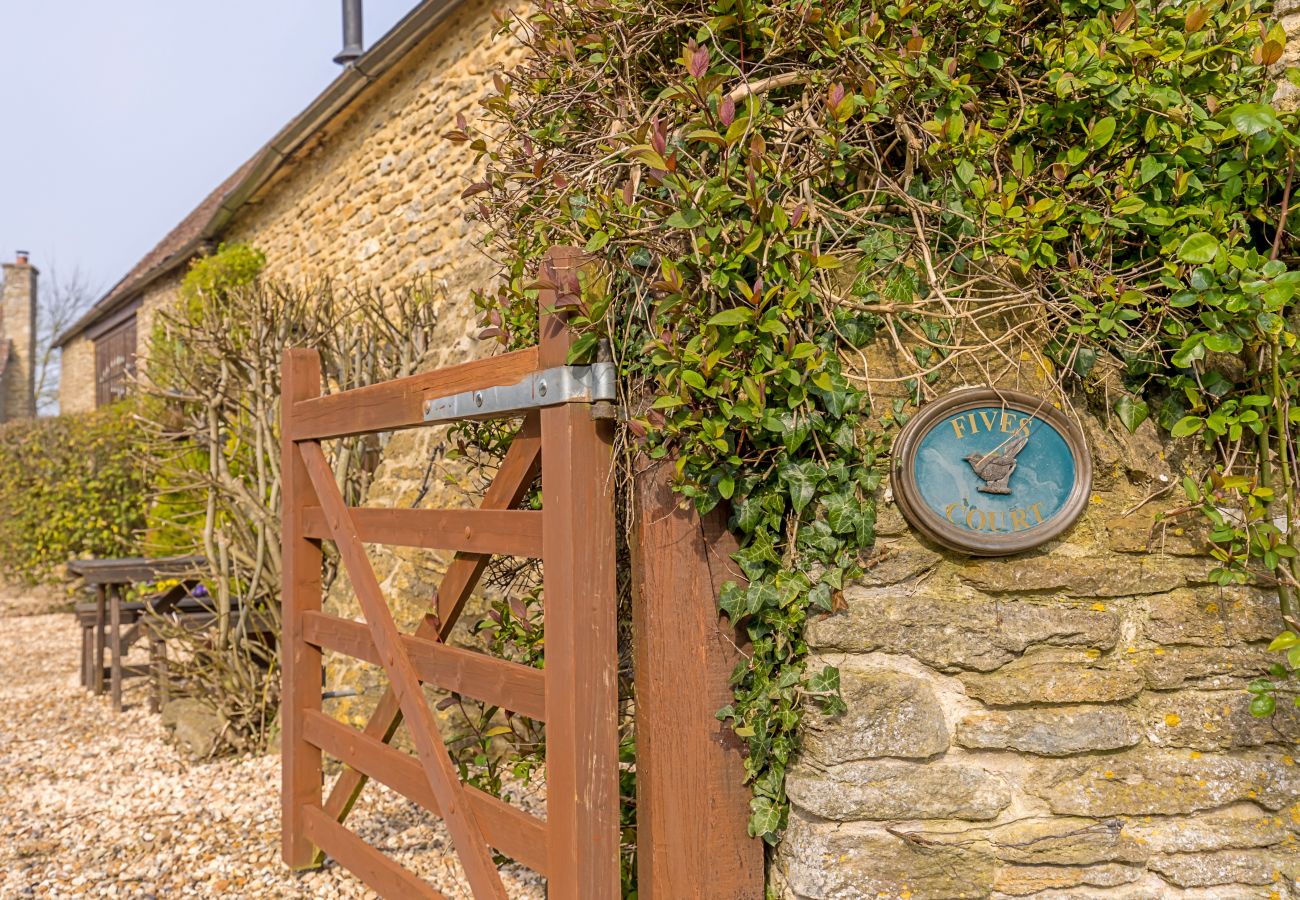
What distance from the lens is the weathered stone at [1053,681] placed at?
2.06 metres

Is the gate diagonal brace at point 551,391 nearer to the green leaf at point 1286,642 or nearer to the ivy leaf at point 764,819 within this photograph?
the ivy leaf at point 764,819

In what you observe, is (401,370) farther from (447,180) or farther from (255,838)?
(255,838)

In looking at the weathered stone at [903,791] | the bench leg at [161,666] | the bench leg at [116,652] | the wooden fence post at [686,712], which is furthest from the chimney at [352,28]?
the weathered stone at [903,791]

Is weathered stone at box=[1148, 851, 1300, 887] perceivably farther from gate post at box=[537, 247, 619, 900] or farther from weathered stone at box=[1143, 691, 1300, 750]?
gate post at box=[537, 247, 619, 900]

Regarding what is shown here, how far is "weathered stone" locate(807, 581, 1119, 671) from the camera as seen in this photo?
2.06m

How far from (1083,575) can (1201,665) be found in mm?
344

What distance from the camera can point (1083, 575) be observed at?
2094 mm

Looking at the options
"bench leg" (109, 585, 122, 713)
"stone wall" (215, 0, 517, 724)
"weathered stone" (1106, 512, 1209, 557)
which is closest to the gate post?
"weathered stone" (1106, 512, 1209, 557)

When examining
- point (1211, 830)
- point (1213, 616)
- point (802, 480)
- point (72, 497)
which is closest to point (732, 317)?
point (802, 480)

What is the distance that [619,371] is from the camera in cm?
220

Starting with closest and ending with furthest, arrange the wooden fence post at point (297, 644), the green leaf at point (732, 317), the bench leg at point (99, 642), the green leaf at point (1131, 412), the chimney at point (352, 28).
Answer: the green leaf at point (732, 317), the green leaf at point (1131, 412), the wooden fence post at point (297, 644), the bench leg at point (99, 642), the chimney at point (352, 28)

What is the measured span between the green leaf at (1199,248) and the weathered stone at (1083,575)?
2.17 feet

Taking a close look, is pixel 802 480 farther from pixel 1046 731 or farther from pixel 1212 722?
pixel 1212 722

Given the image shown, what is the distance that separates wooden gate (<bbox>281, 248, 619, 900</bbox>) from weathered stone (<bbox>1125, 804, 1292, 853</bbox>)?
118 cm
